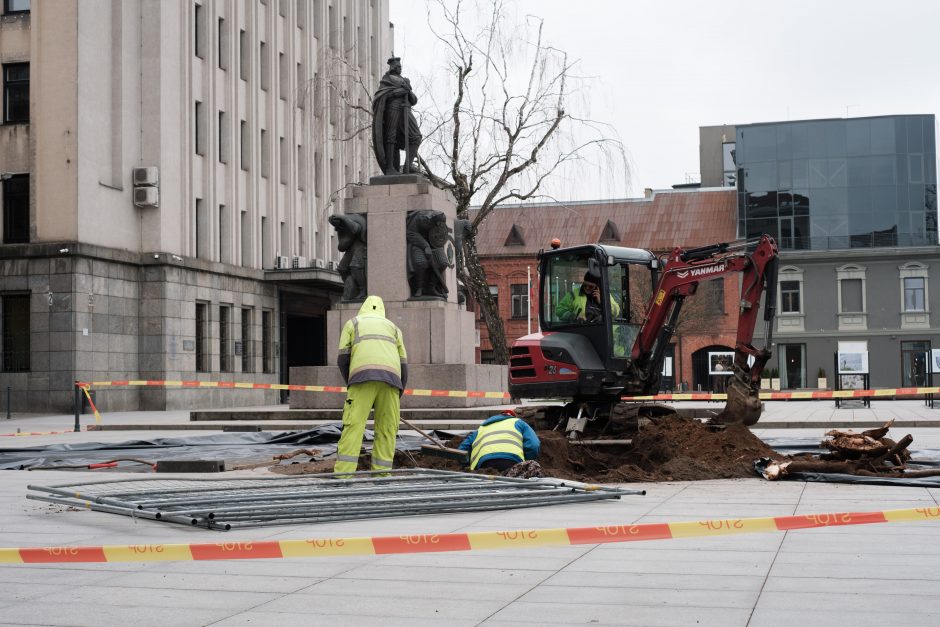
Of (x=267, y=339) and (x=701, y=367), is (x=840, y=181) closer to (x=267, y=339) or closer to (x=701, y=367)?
(x=701, y=367)

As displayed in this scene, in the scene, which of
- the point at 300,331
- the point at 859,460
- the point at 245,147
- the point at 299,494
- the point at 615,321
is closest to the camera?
the point at 299,494

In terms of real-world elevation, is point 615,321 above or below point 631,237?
below

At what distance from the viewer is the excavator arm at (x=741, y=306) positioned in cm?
1378

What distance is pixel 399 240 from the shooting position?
78.7ft

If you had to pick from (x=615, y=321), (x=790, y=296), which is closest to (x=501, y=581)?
(x=615, y=321)

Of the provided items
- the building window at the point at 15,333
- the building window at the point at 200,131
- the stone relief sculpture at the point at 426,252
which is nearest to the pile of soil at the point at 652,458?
the stone relief sculpture at the point at 426,252

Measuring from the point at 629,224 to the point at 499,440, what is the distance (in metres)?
52.7

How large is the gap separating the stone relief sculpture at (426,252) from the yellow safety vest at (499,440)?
12650 mm

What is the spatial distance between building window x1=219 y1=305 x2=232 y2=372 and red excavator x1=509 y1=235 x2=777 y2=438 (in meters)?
24.6

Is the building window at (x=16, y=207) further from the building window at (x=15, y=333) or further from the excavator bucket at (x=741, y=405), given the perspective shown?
the excavator bucket at (x=741, y=405)

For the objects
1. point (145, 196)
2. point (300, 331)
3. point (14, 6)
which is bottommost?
point (300, 331)

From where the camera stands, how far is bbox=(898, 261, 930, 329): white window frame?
5669 centimetres

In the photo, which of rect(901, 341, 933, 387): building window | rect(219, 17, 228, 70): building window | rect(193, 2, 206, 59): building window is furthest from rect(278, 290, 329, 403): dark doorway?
rect(901, 341, 933, 387): building window

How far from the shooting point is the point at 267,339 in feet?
137
